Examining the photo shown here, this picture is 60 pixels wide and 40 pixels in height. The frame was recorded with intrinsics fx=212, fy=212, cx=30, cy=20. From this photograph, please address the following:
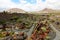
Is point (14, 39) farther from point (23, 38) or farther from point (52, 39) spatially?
point (52, 39)

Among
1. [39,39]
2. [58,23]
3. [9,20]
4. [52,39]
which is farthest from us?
[9,20]

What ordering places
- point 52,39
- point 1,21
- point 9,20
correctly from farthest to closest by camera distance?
point 9,20, point 1,21, point 52,39

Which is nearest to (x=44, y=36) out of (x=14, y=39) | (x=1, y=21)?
(x=14, y=39)

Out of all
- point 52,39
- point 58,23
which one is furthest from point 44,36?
point 58,23

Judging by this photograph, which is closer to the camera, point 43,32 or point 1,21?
point 43,32

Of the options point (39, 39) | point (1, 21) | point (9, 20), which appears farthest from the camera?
point (9, 20)

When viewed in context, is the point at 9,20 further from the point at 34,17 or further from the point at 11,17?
the point at 34,17

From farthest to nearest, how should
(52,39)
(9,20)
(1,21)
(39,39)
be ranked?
(9,20) → (1,21) → (52,39) → (39,39)

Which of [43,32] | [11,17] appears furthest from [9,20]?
[43,32]

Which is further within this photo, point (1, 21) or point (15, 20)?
point (15, 20)
